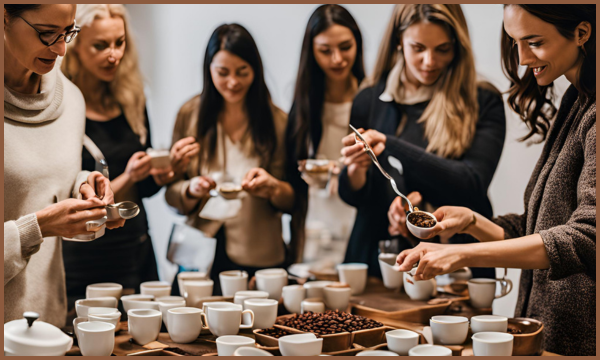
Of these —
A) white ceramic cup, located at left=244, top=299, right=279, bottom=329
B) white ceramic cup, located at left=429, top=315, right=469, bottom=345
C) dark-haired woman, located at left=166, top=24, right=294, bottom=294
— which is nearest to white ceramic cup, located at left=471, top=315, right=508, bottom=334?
white ceramic cup, located at left=429, top=315, right=469, bottom=345

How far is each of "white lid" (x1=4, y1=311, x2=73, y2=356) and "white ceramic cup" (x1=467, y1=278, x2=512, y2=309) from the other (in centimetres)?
149

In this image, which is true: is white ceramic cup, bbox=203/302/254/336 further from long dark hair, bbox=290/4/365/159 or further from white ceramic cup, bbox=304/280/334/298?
long dark hair, bbox=290/4/365/159

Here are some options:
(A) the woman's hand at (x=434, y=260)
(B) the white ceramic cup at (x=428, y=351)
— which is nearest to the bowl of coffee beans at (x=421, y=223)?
(A) the woman's hand at (x=434, y=260)

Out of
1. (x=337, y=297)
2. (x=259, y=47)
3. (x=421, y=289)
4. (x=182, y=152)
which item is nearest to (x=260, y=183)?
(x=182, y=152)

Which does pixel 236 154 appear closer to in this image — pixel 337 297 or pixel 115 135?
pixel 115 135

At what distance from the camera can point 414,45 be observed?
2.72 meters

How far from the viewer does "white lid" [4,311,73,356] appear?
1.47 meters

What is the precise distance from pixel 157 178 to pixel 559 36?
6.18 feet

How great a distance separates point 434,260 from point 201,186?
1.43m

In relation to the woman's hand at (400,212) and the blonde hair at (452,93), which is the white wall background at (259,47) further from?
the woman's hand at (400,212)

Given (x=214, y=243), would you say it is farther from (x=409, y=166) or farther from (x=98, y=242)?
(x=409, y=166)

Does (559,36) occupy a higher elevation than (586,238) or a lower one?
higher

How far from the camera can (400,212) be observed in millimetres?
2682

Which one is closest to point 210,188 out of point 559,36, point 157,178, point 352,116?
point 157,178
